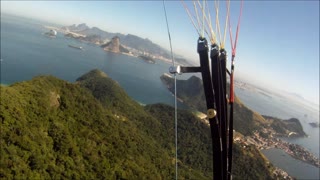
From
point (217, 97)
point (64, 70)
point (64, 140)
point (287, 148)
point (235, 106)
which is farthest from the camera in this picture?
point (64, 70)

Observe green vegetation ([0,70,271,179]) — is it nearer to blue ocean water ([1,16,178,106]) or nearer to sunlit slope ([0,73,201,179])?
sunlit slope ([0,73,201,179])

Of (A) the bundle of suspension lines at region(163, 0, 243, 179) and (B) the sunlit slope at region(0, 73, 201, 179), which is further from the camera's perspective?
(B) the sunlit slope at region(0, 73, 201, 179)

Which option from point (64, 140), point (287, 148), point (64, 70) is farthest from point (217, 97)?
point (64, 70)

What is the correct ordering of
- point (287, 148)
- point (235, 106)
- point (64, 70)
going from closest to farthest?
point (287, 148)
point (235, 106)
point (64, 70)

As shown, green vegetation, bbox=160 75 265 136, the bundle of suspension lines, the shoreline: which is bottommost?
the shoreline

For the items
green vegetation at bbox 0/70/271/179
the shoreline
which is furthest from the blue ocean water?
green vegetation at bbox 0/70/271/179

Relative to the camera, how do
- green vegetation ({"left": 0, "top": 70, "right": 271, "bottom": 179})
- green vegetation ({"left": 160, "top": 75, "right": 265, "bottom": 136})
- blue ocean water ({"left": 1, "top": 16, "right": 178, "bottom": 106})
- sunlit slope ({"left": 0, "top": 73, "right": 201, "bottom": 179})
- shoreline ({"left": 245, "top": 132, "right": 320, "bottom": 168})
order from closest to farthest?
sunlit slope ({"left": 0, "top": 73, "right": 201, "bottom": 179})
green vegetation ({"left": 0, "top": 70, "right": 271, "bottom": 179})
blue ocean water ({"left": 1, "top": 16, "right": 178, "bottom": 106})
shoreline ({"left": 245, "top": 132, "right": 320, "bottom": 168})
green vegetation ({"left": 160, "top": 75, "right": 265, "bottom": 136})

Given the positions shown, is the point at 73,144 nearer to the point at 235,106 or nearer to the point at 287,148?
the point at 235,106

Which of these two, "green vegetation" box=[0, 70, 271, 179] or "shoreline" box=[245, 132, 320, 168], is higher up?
"green vegetation" box=[0, 70, 271, 179]
